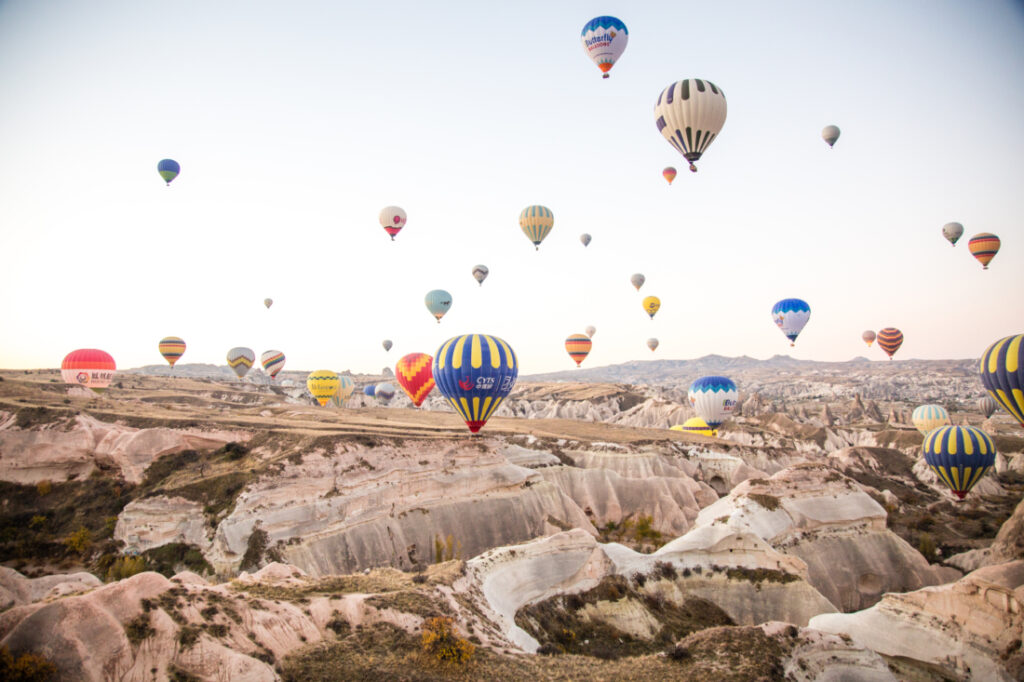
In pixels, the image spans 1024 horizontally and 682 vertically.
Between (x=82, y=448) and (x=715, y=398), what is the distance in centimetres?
5432

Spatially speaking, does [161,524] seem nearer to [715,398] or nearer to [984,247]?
[715,398]

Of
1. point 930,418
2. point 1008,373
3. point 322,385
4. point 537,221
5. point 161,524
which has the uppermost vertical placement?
point 537,221

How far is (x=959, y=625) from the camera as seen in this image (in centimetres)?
2125

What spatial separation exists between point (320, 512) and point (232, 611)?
18.3 meters

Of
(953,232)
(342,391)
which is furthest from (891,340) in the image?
(342,391)

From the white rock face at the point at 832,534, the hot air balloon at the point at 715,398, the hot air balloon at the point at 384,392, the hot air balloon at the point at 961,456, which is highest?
the hot air balloon at the point at 384,392

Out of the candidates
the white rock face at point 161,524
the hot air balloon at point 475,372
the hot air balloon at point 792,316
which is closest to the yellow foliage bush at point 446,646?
the hot air balloon at point 475,372

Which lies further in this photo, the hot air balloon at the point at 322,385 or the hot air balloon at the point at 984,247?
the hot air balloon at the point at 322,385

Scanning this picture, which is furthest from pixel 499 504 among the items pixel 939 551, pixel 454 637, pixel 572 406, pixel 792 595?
pixel 572 406

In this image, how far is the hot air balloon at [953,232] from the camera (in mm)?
55281

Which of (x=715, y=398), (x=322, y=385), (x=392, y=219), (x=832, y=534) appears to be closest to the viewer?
(x=832, y=534)

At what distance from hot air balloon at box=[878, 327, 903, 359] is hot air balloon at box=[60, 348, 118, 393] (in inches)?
3544

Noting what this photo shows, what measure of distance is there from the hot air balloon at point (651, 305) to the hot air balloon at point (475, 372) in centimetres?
4161

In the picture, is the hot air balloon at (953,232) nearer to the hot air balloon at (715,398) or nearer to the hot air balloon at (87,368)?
the hot air balloon at (715,398)
